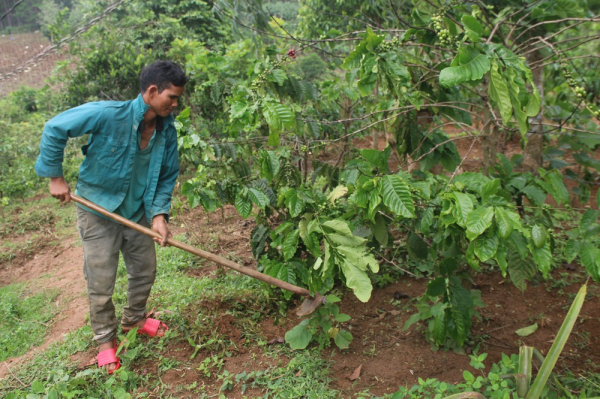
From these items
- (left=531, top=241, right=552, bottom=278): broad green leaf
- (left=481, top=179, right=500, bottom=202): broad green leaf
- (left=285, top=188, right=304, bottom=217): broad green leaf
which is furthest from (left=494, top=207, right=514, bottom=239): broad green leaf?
(left=285, top=188, right=304, bottom=217): broad green leaf

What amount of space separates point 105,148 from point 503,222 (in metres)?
2.14

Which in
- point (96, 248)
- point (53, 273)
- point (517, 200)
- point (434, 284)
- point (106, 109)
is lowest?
point (53, 273)

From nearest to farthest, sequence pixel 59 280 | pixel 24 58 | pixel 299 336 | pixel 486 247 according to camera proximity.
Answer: pixel 486 247, pixel 299 336, pixel 59 280, pixel 24 58

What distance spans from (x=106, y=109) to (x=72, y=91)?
18.4ft

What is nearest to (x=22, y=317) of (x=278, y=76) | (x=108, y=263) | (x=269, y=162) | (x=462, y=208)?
(x=108, y=263)

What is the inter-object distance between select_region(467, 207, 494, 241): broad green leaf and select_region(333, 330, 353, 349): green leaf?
124 centimetres

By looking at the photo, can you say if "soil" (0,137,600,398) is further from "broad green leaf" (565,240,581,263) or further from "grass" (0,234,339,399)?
"broad green leaf" (565,240,581,263)

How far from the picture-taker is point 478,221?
1827 millimetres

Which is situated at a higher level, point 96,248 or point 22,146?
point 96,248

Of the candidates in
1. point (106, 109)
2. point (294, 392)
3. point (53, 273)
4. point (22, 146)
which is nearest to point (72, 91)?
point (22, 146)

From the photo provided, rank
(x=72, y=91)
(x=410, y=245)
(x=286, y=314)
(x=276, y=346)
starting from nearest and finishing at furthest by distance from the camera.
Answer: (x=410, y=245) < (x=276, y=346) < (x=286, y=314) < (x=72, y=91)

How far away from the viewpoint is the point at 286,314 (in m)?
3.21

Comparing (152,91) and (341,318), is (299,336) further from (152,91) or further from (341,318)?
(152,91)

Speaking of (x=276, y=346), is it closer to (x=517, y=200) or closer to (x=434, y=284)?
(x=434, y=284)
